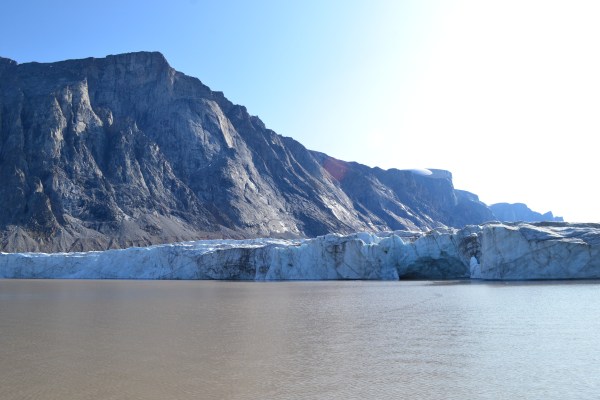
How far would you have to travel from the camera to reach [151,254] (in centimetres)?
7200

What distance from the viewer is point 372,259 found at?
2333 inches

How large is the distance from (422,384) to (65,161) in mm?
133088

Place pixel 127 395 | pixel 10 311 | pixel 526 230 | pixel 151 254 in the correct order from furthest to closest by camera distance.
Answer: pixel 151 254 → pixel 526 230 → pixel 10 311 → pixel 127 395

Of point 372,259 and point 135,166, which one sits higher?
point 135,166

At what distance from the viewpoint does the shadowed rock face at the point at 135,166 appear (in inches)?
4825

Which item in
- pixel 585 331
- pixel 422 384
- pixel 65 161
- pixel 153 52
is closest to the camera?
pixel 422 384

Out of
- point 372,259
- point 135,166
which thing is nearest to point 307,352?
point 372,259

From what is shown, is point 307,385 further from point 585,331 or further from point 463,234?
point 463,234

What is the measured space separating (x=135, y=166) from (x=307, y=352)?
13271 cm

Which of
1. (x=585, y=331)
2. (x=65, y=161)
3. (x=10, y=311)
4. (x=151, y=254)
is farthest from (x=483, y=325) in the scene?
(x=65, y=161)

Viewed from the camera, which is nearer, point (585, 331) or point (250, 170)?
point (585, 331)

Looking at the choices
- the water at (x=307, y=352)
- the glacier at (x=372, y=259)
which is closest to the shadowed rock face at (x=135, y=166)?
the glacier at (x=372, y=259)

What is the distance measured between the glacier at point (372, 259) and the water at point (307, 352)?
20687mm

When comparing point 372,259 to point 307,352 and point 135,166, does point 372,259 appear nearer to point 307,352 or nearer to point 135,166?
point 307,352
